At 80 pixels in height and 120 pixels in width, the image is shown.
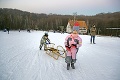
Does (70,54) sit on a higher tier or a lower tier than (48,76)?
higher

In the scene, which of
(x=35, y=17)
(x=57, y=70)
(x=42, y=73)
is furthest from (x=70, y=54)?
(x=35, y=17)

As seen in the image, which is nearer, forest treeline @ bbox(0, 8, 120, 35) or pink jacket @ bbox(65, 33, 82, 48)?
pink jacket @ bbox(65, 33, 82, 48)

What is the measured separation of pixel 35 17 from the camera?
18188 cm

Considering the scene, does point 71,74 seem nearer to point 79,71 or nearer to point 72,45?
point 79,71

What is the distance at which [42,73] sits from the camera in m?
6.74

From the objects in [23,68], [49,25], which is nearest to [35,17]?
[49,25]

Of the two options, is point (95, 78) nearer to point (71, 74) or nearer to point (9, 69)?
point (71, 74)

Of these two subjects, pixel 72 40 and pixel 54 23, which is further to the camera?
pixel 54 23

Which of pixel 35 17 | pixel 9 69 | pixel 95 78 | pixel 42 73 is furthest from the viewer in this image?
pixel 35 17

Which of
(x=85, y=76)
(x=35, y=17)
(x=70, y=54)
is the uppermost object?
(x=35, y=17)

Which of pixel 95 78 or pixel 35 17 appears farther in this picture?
pixel 35 17

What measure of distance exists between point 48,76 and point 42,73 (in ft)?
1.51

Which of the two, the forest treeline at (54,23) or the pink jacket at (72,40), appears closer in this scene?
the pink jacket at (72,40)

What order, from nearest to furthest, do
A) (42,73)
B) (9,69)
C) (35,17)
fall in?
1. (42,73)
2. (9,69)
3. (35,17)
